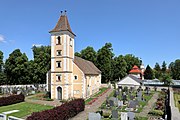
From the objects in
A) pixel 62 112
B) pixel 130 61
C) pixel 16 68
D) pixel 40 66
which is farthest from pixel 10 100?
pixel 130 61

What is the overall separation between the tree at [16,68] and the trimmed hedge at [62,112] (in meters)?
33.3

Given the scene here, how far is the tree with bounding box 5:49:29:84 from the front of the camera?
49.2m

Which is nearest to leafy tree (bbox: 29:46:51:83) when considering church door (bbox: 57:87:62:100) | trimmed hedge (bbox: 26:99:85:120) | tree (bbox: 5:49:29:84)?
tree (bbox: 5:49:29:84)

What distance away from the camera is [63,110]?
1750 centimetres

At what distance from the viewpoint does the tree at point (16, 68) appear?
49.2m

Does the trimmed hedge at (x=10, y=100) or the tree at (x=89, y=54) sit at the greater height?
the tree at (x=89, y=54)

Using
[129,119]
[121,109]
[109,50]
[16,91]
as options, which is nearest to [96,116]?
[129,119]

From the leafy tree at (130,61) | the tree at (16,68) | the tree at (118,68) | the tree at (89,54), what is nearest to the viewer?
the tree at (16,68)

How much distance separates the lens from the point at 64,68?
30969mm

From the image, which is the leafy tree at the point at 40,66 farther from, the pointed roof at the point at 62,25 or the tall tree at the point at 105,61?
the pointed roof at the point at 62,25

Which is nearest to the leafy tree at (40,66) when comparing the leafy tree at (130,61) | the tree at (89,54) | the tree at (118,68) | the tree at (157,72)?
the tree at (89,54)

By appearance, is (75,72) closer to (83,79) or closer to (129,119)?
(83,79)

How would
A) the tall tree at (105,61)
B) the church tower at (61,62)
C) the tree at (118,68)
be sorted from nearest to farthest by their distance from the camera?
the church tower at (61,62) < the tall tree at (105,61) < the tree at (118,68)

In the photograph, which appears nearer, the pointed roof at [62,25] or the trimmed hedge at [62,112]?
the trimmed hedge at [62,112]
